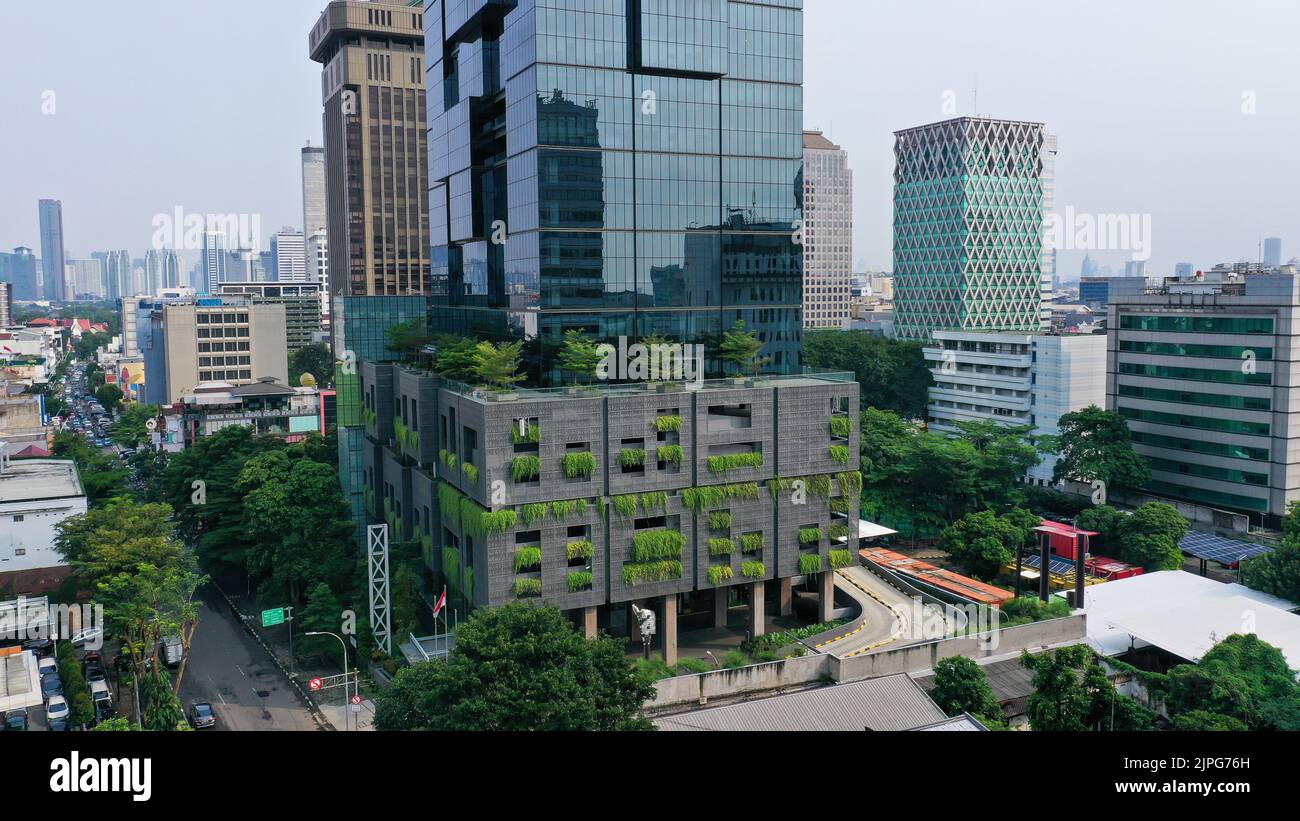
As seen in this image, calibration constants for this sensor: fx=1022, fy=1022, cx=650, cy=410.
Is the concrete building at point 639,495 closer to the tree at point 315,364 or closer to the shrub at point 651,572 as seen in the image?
the shrub at point 651,572

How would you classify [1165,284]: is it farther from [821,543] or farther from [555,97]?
[555,97]

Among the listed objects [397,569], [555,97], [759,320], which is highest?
[555,97]

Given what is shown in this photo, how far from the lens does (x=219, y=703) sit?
41906 mm

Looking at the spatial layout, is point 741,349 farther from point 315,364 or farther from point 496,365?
point 315,364

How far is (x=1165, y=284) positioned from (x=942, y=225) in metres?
70.6

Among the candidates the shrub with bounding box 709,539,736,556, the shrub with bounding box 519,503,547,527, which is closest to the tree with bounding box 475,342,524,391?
the shrub with bounding box 519,503,547,527

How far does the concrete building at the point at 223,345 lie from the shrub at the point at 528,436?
7373 centimetres

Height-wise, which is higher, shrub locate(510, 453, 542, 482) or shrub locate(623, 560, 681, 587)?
shrub locate(510, 453, 542, 482)

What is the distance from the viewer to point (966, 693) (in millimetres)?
34094

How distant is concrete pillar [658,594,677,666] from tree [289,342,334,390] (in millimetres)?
101478

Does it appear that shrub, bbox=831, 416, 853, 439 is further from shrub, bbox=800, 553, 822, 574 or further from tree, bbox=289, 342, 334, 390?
tree, bbox=289, 342, 334, 390

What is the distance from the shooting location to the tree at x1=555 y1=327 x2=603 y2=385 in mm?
44969

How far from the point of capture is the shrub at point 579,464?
40062 mm
